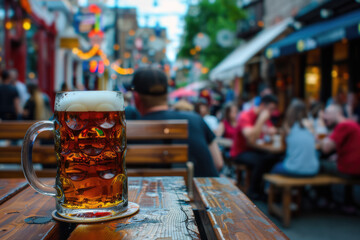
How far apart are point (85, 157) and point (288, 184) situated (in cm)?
391

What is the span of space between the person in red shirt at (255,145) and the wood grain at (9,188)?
14.6ft

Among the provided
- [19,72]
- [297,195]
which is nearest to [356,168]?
[297,195]

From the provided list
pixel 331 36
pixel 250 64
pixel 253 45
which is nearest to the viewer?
pixel 331 36

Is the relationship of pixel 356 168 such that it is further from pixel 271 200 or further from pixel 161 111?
pixel 161 111

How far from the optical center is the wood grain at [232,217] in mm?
827

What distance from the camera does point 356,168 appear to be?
4750 millimetres

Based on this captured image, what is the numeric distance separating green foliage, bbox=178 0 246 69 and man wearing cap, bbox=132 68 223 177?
74.0 ft

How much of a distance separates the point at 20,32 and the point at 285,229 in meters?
9.19

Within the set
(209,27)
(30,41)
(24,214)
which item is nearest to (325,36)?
(24,214)

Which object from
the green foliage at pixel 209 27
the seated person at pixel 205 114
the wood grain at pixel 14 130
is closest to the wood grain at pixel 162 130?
the wood grain at pixel 14 130

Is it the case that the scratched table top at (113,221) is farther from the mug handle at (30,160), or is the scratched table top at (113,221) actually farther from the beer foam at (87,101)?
the beer foam at (87,101)

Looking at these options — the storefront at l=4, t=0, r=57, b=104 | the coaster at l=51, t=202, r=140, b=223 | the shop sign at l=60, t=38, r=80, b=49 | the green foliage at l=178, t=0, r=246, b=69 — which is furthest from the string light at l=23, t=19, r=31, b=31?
the green foliage at l=178, t=0, r=246, b=69

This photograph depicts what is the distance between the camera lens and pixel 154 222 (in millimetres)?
865

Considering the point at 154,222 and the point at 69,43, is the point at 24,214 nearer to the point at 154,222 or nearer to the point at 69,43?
the point at 154,222
